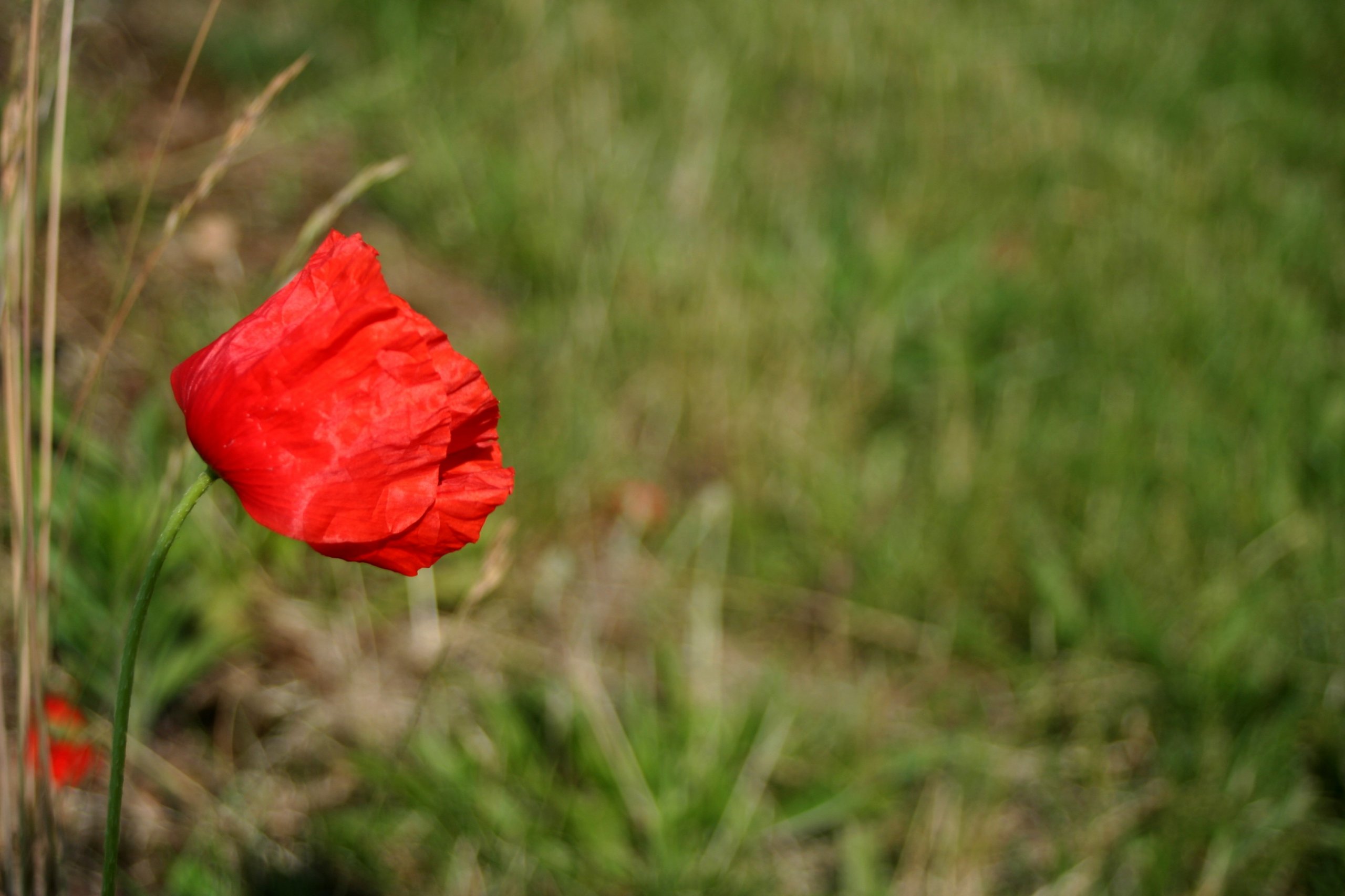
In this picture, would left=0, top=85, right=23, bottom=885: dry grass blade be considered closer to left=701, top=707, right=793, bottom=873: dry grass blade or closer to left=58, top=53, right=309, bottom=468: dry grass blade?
left=58, top=53, right=309, bottom=468: dry grass blade

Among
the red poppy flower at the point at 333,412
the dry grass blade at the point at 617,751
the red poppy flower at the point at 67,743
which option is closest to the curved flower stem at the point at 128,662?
the red poppy flower at the point at 333,412

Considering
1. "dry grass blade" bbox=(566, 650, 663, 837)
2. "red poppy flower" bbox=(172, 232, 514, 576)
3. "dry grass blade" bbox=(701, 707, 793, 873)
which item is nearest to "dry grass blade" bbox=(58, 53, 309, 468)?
"red poppy flower" bbox=(172, 232, 514, 576)

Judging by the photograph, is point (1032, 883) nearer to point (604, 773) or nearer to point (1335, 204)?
point (604, 773)

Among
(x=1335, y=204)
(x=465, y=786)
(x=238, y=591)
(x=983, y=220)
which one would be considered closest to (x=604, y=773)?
(x=465, y=786)

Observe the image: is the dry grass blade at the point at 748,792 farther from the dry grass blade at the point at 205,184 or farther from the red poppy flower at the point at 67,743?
the dry grass blade at the point at 205,184

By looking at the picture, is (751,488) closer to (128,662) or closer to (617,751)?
(617,751)
